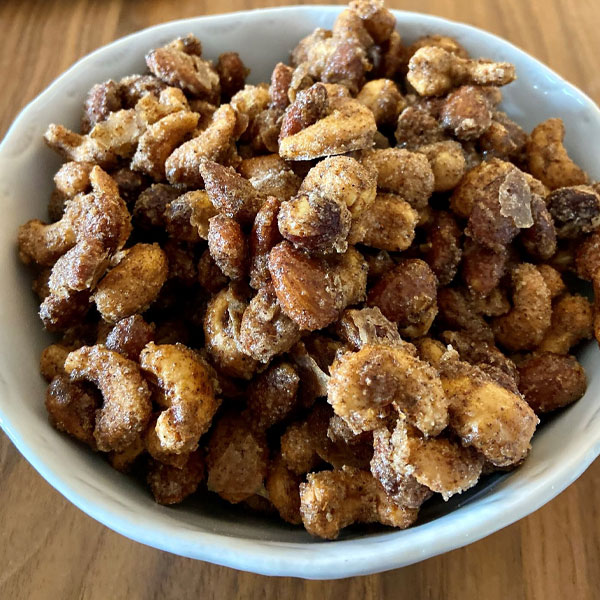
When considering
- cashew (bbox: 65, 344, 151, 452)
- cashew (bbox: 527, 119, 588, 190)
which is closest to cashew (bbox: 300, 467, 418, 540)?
cashew (bbox: 65, 344, 151, 452)

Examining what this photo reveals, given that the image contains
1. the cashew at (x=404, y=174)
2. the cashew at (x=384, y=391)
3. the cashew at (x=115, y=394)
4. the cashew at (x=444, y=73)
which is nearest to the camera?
the cashew at (x=384, y=391)

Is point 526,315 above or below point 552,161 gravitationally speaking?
below

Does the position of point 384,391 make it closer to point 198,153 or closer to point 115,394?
point 115,394

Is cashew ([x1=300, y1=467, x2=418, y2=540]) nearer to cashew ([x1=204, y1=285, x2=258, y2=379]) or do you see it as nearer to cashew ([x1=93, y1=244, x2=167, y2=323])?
cashew ([x1=204, y1=285, x2=258, y2=379])

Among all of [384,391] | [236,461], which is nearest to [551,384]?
[384,391]

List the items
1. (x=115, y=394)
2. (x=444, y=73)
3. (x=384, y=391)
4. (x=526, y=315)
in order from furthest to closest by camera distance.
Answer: (x=444, y=73) → (x=526, y=315) → (x=115, y=394) → (x=384, y=391)

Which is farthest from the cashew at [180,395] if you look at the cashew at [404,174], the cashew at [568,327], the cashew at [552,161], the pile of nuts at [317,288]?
the cashew at [552,161]

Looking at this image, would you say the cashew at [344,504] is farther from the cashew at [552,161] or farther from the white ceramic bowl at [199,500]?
the cashew at [552,161]
